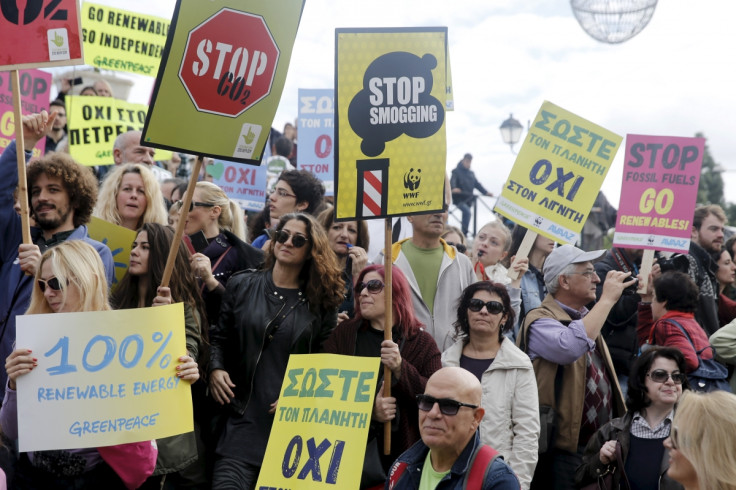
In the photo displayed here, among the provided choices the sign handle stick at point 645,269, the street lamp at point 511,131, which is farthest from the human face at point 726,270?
the street lamp at point 511,131

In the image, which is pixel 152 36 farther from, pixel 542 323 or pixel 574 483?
pixel 574 483

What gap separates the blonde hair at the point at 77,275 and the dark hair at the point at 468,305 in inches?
93.5

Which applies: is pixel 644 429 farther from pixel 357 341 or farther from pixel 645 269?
pixel 645 269

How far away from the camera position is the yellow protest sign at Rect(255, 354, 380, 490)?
5.03 m

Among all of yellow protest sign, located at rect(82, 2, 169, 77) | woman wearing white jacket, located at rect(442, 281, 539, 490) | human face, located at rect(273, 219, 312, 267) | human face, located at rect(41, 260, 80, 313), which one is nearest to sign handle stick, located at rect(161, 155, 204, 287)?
human face, located at rect(41, 260, 80, 313)

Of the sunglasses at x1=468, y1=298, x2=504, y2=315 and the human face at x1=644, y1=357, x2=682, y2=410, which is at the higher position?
the sunglasses at x1=468, y1=298, x2=504, y2=315

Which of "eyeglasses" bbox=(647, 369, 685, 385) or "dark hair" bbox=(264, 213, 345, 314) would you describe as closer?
"eyeglasses" bbox=(647, 369, 685, 385)

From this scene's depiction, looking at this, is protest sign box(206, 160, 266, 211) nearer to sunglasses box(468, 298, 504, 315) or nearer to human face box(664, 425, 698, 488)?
sunglasses box(468, 298, 504, 315)

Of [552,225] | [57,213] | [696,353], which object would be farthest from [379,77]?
[696,353]

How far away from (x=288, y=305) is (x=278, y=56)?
160 centimetres

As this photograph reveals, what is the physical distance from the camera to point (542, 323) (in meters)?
6.40

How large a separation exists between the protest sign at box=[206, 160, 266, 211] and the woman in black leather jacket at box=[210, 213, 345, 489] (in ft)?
14.2

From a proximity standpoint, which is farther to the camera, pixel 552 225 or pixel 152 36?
pixel 152 36

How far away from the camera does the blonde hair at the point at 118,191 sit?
6.47 meters
